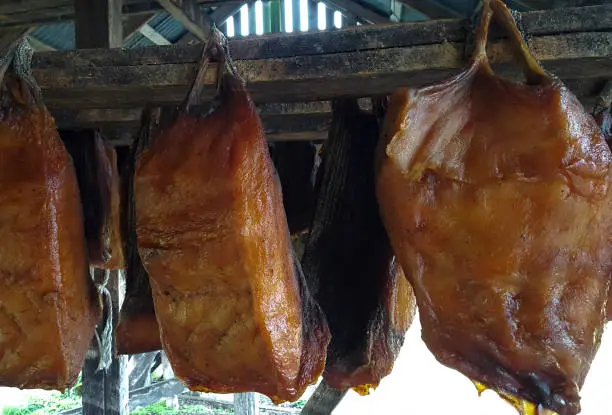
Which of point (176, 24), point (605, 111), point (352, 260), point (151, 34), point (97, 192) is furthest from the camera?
point (176, 24)

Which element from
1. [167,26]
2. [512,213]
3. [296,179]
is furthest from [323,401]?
[167,26]

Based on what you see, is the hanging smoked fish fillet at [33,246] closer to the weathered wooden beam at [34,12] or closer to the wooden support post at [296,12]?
the weathered wooden beam at [34,12]

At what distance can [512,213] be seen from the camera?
1.38 meters

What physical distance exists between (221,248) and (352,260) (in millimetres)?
624

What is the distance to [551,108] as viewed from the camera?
1355 millimetres

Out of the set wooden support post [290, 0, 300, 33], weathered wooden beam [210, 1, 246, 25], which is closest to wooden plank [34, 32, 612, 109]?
weathered wooden beam [210, 1, 246, 25]

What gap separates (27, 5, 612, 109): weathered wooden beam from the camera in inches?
50.3

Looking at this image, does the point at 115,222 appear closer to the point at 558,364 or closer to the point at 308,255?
the point at 308,255

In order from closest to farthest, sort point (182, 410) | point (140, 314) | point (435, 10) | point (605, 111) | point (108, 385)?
point (605, 111), point (140, 314), point (108, 385), point (435, 10), point (182, 410)

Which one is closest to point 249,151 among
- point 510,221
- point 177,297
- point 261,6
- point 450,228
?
point 177,297

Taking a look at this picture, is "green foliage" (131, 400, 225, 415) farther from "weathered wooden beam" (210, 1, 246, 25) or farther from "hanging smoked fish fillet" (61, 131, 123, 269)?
"hanging smoked fish fillet" (61, 131, 123, 269)

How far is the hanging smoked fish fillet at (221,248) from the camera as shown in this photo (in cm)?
147

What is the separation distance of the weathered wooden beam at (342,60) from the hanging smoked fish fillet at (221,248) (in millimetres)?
90

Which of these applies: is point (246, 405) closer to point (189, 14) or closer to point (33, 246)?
point (189, 14)
